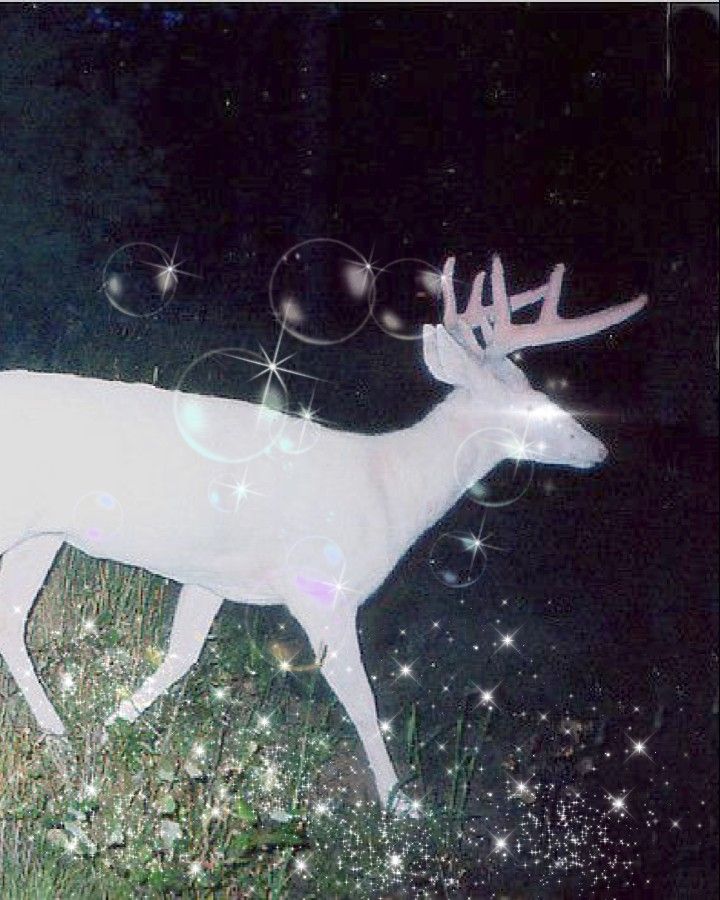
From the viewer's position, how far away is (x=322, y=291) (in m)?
2.67

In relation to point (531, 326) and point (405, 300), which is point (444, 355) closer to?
point (531, 326)

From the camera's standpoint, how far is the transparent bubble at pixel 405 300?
2.70 meters

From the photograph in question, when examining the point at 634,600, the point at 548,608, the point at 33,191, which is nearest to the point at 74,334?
the point at 33,191

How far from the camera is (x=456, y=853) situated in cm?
242

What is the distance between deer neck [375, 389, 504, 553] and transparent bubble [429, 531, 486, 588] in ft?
0.91

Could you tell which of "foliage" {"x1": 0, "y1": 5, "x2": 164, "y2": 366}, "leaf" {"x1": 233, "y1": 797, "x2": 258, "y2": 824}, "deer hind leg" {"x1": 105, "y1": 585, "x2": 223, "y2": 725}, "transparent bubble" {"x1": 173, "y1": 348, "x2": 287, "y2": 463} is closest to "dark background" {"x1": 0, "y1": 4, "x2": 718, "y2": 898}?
"foliage" {"x1": 0, "y1": 5, "x2": 164, "y2": 366}

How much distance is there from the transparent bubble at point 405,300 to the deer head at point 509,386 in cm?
31

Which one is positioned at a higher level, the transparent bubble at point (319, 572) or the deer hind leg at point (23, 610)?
the transparent bubble at point (319, 572)

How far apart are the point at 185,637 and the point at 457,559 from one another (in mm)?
621

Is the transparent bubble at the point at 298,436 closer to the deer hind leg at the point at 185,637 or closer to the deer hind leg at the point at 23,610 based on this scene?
the deer hind leg at the point at 185,637

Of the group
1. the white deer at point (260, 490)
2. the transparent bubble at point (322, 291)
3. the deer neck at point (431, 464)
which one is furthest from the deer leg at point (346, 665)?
the transparent bubble at point (322, 291)

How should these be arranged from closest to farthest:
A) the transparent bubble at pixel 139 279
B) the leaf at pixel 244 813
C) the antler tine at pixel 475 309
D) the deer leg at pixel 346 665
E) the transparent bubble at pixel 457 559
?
the leaf at pixel 244 813
the deer leg at pixel 346 665
the antler tine at pixel 475 309
the transparent bubble at pixel 139 279
the transparent bubble at pixel 457 559

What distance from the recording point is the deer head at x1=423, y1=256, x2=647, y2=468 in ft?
7.68

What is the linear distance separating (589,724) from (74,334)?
133cm
